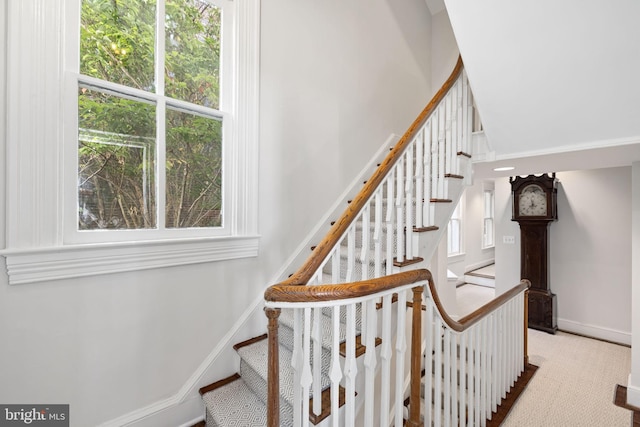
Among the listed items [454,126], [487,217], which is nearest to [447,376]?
[454,126]

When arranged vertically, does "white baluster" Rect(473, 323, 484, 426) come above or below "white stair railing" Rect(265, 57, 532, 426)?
below

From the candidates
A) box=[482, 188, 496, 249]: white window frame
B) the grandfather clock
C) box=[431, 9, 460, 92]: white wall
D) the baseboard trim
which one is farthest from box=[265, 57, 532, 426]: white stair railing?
box=[482, 188, 496, 249]: white window frame

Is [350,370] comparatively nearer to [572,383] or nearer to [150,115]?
[150,115]

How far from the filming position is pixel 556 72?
164 cm

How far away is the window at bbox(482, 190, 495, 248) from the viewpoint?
23.7 ft

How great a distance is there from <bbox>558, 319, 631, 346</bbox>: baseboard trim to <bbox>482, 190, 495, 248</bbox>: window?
3.59 m

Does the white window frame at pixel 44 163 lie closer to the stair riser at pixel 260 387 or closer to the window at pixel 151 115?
the window at pixel 151 115

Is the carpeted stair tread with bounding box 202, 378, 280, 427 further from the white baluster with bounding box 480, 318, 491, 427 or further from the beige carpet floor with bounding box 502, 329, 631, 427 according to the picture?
the beige carpet floor with bounding box 502, 329, 631, 427

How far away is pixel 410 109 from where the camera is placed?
3.56 m

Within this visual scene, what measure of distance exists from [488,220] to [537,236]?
3792 millimetres

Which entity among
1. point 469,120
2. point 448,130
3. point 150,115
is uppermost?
point 469,120

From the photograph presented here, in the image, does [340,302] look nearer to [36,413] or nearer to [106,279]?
Answer: [106,279]

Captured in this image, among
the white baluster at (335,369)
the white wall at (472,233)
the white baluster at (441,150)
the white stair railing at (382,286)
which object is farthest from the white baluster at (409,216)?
the white wall at (472,233)

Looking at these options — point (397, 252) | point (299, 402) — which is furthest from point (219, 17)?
point (299, 402)
